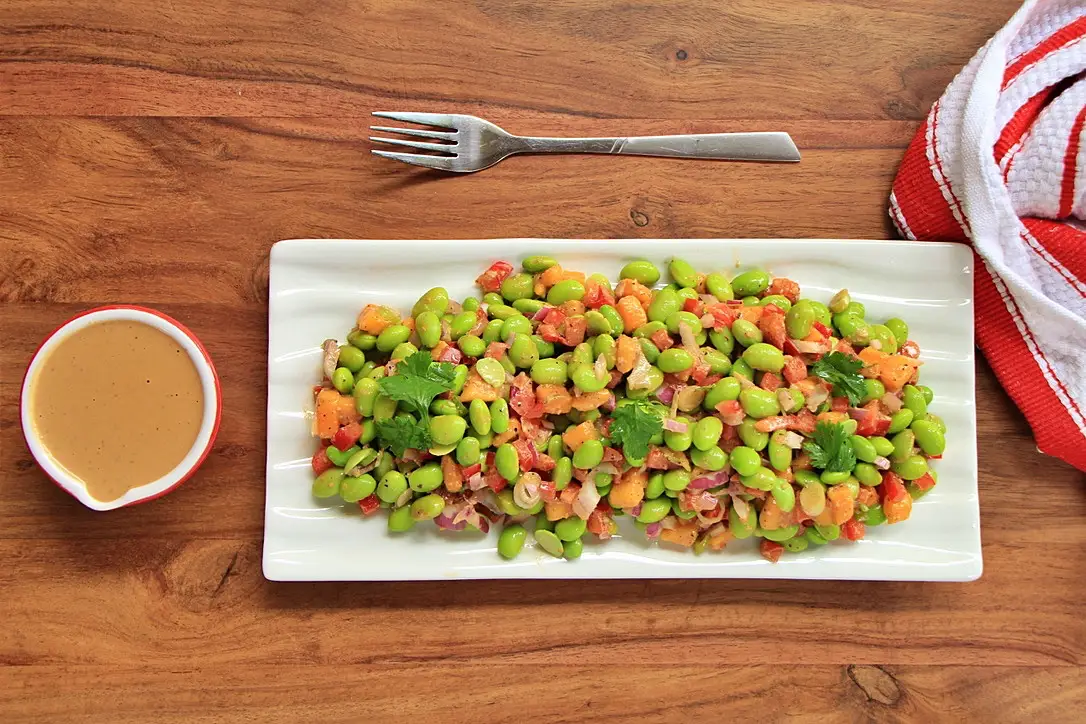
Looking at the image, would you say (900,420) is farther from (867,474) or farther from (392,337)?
(392,337)

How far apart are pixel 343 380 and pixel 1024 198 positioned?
1.84m

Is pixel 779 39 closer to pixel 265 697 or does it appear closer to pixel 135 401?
pixel 135 401

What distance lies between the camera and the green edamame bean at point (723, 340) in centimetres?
190

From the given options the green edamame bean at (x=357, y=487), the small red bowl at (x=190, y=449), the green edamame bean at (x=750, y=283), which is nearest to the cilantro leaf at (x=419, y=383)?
the green edamame bean at (x=357, y=487)

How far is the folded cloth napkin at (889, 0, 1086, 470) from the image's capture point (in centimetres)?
197

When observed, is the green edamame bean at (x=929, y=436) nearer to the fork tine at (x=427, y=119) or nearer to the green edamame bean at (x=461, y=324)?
the green edamame bean at (x=461, y=324)

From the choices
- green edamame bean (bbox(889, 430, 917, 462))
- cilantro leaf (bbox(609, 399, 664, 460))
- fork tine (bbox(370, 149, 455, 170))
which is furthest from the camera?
fork tine (bbox(370, 149, 455, 170))

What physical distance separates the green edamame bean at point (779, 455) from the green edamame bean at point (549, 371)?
530mm

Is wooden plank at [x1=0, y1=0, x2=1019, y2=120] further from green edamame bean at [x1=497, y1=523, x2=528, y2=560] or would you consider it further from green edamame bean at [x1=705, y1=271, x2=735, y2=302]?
green edamame bean at [x1=497, y1=523, x2=528, y2=560]

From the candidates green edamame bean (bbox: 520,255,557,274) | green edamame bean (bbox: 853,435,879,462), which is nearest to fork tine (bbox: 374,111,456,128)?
green edamame bean (bbox: 520,255,557,274)

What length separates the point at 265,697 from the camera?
212 cm

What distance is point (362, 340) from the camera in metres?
1.95

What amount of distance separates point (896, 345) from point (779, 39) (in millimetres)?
919

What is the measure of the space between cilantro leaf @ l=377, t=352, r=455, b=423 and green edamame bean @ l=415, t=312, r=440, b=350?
0.13ft
